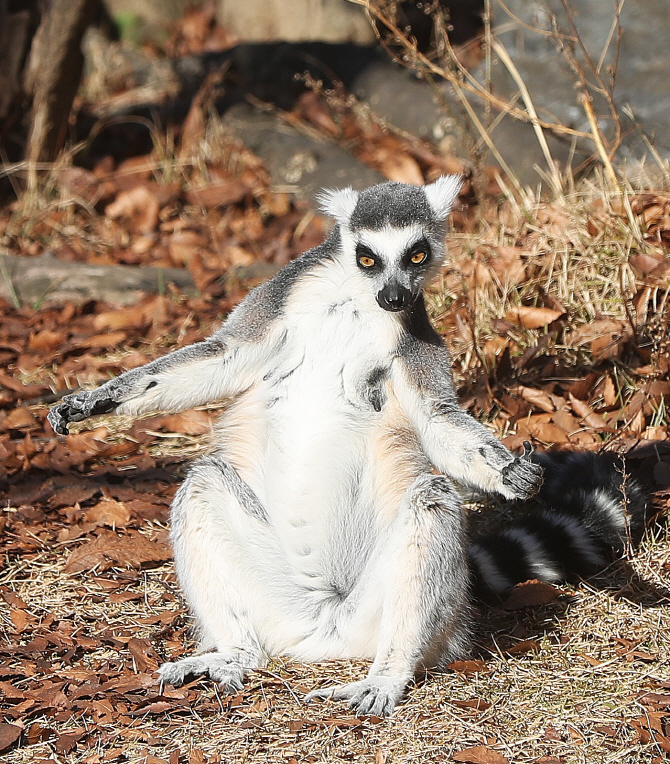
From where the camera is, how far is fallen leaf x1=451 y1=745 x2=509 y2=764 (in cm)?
264

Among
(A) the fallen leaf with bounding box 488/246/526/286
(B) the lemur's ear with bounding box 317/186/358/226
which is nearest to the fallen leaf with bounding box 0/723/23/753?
(B) the lemur's ear with bounding box 317/186/358/226

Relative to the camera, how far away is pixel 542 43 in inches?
313

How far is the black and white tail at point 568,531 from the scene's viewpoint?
358cm

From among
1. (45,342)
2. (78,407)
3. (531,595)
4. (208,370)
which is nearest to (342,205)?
(208,370)

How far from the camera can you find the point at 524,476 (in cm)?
299

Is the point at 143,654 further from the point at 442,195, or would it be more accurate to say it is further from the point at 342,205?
the point at 442,195

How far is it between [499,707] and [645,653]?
0.67 m

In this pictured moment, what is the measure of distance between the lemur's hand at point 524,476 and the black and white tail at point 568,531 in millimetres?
628

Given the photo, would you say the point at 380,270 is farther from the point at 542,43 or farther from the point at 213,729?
the point at 542,43

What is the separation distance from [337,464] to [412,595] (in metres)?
0.56

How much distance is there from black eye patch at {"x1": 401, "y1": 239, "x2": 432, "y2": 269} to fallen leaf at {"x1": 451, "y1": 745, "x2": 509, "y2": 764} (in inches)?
64.2

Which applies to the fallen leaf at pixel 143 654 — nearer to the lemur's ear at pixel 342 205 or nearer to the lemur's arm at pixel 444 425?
the lemur's arm at pixel 444 425

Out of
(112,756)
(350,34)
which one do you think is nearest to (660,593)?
(112,756)

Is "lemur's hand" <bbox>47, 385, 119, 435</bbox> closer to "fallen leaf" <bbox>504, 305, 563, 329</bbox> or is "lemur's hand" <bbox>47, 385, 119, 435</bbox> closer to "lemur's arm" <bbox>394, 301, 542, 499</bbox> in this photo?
"lemur's arm" <bbox>394, 301, 542, 499</bbox>
